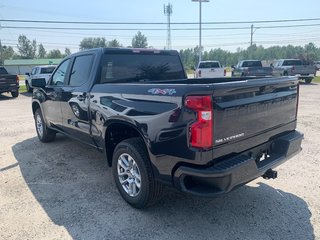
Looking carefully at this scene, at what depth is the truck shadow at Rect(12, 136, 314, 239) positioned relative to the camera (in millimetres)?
3266

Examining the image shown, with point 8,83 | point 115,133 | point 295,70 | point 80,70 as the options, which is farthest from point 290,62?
point 115,133

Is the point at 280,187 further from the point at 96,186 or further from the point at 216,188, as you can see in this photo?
the point at 96,186

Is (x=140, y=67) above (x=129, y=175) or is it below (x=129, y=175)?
above

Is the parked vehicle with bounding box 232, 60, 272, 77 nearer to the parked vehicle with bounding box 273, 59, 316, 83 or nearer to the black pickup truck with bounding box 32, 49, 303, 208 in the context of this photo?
the parked vehicle with bounding box 273, 59, 316, 83

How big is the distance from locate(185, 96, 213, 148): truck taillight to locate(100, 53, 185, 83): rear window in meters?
2.05

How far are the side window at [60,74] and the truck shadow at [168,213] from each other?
1753mm

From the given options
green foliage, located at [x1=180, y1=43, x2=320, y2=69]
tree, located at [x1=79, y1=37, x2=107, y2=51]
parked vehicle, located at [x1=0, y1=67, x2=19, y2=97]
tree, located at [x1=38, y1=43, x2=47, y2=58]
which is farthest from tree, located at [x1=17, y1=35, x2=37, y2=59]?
parked vehicle, located at [x1=0, y1=67, x2=19, y2=97]

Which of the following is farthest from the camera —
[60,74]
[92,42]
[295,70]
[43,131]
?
[92,42]

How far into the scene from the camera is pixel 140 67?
4.93 metres

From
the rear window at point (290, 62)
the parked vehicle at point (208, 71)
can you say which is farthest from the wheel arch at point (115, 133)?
the rear window at point (290, 62)

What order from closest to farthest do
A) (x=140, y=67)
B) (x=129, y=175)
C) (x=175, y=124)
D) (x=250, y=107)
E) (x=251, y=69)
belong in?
(x=175, y=124)
(x=250, y=107)
(x=129, y=175)
(x=140, y=67)
(x=251, y=69)

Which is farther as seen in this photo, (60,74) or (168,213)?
(60,74)

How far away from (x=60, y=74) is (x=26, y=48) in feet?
440

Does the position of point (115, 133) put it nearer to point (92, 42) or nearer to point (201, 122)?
point (201, 122)
